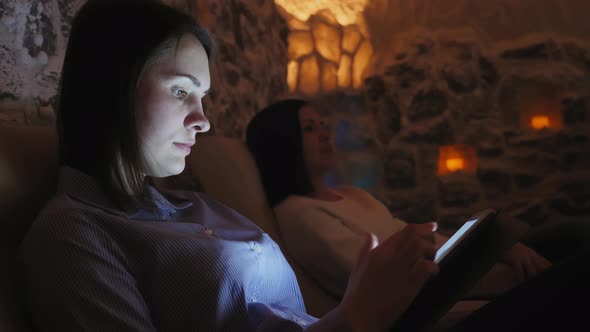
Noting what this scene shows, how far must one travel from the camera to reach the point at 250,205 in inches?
53.7

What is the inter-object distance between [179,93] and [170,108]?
3cm

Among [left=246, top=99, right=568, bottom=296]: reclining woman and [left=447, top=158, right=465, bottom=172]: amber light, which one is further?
[left=447, top=158, right=465, bottom=172]: amber light

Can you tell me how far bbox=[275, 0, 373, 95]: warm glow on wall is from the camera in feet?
9.77

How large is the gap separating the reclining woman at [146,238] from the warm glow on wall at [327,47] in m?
2.12

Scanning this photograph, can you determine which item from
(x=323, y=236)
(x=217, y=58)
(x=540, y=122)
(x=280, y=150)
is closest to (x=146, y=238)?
(x=323, y=236)

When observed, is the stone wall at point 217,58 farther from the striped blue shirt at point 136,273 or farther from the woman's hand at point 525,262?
the woman's hand at point 525,262

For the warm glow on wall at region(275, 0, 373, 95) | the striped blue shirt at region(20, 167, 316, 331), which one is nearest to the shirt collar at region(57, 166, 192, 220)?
the striped blue shirt at region(20, 167, 316, 331)

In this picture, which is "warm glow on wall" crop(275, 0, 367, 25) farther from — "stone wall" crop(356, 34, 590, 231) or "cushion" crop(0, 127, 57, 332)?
"cushion" crop(0, 127, 57, 332)

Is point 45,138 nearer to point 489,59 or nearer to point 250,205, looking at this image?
point 250,205

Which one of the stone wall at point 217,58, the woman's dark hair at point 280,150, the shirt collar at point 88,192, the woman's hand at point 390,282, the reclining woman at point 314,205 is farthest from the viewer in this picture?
the woman's dark hair at point 280,150

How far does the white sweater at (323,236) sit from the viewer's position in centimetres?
135

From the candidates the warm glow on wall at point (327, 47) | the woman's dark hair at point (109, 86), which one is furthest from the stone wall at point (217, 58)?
the woman's dark hair at point (109, 86)

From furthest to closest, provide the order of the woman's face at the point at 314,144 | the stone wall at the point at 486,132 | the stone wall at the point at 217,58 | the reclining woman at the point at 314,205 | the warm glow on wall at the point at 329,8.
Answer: the warm glow on wall at the point at 329,8
the stone wall at the point at 486,132
the woman's face at the point at 314,144
the reclining woman at the point at 314,205
the stone wall at the point at 217,58

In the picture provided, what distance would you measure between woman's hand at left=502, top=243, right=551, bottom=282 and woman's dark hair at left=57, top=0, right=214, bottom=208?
90 centimetres
